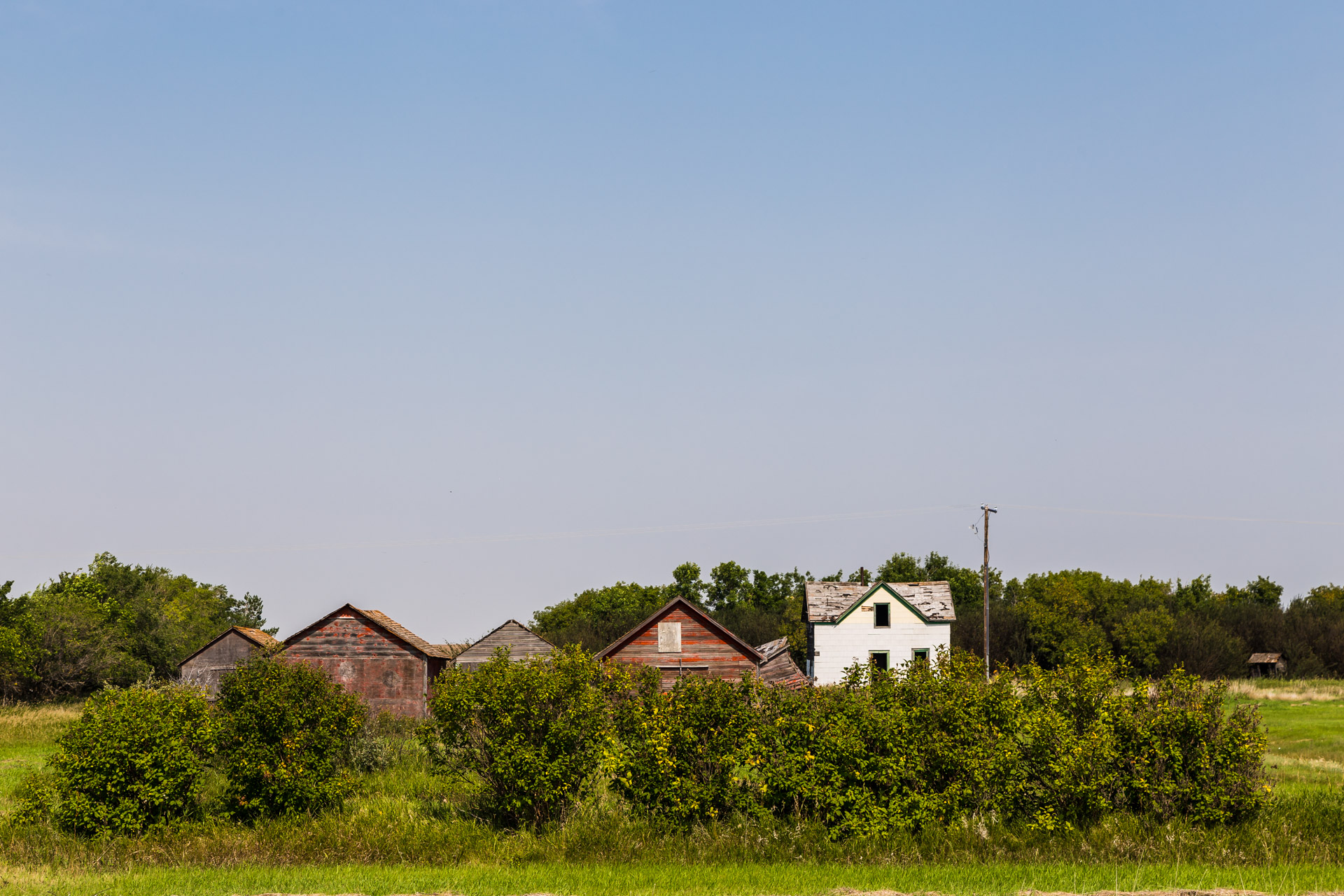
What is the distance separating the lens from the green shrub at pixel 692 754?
21062 millimetres

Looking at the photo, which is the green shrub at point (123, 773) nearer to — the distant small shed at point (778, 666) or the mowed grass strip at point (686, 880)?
the mowed grass strip at point (686, 880)


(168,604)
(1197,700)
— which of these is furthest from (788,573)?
(1197,700)

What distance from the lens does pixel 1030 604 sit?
105m

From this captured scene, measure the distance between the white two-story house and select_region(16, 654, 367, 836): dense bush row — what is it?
43024 millimetres

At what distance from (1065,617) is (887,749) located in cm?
8789

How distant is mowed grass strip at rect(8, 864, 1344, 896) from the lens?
16.3 m

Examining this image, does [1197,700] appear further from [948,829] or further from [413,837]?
[413,837]

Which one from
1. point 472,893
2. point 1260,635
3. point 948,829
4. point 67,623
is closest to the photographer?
point 472,893

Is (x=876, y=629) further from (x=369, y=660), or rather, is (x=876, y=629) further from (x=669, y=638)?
(x=369, y=660)

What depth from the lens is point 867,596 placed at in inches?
2554

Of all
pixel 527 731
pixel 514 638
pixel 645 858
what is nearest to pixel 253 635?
pixel 514 638

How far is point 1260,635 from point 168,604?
396 feet

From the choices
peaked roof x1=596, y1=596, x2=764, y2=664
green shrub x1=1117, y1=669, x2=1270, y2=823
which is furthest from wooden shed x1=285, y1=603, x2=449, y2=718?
green shrub x1=1117, y1=669, x2=1270, y2=823

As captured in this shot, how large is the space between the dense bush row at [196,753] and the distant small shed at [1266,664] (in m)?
93.3
